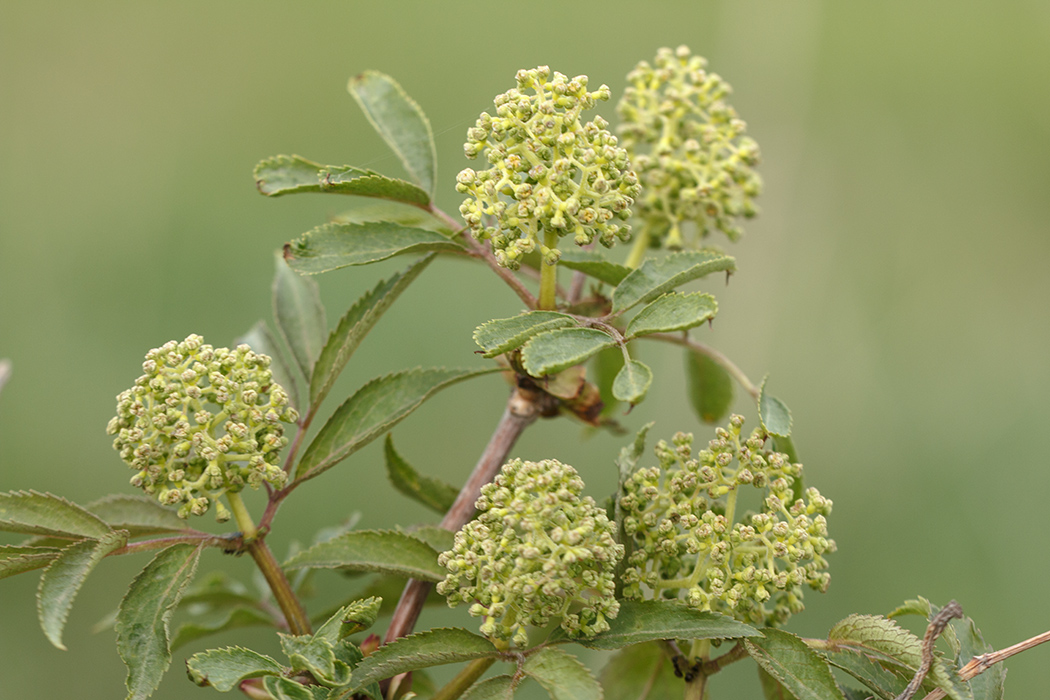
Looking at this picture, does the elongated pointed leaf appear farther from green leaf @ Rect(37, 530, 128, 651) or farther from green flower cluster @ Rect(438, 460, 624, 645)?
green leaf @ Rect(37, 530, 128, 651)

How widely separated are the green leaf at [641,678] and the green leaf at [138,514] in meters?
0.54

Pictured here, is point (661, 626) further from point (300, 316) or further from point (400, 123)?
point (400, 123)

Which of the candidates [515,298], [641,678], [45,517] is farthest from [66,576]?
[515,298]

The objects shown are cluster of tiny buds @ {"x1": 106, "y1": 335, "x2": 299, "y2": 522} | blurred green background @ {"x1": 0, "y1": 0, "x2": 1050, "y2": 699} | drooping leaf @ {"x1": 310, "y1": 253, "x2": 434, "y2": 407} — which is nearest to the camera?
cluster of tiny buds @ {"x1": 106, "y1": 335, "x2": 299, "y2": 522}

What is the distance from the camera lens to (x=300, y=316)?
1.22 m

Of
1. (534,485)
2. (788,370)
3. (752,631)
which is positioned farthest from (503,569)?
(788,370)

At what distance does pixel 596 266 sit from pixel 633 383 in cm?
21

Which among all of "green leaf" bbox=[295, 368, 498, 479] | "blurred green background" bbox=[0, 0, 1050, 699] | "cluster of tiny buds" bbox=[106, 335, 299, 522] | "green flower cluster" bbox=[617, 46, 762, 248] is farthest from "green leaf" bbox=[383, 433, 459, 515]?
Answer: "blurred green background" bbox=[0, 0, 1050, 699]

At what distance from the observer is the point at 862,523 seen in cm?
290

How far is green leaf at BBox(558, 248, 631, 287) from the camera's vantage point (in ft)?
3.35

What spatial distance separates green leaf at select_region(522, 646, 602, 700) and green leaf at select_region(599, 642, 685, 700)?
297 mm

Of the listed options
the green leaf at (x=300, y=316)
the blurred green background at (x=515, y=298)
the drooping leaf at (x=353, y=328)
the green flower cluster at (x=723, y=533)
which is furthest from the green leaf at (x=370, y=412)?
the blurred green background at (x=515, y=298)

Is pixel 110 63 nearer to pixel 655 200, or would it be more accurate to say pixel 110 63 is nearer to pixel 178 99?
pixel 178 99

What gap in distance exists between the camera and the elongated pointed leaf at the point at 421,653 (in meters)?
0.81
